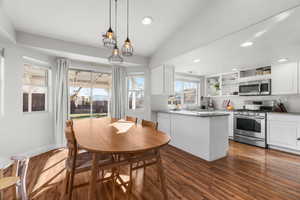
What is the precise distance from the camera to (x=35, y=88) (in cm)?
299

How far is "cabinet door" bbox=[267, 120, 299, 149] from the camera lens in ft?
9.57

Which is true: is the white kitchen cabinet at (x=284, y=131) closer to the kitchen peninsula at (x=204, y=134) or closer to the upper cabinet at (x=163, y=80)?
the kitchen peninsula at (x=204, y=134)

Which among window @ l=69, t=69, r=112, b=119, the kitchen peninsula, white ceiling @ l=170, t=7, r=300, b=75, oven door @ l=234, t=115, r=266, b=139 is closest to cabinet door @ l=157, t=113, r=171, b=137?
the kitchen peninsula

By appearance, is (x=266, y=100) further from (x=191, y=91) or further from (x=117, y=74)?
(x=117, y=74)

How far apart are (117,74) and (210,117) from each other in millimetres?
2663

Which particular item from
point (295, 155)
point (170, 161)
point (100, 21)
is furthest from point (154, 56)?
point (295, 155)

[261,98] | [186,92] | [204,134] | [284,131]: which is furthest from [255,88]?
[204,134]

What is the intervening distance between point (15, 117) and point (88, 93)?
1.54 metres

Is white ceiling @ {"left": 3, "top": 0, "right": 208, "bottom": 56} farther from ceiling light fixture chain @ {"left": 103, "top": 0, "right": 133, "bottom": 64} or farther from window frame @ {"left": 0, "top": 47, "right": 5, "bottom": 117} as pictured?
window frame @ {"left": 0, "top": 47, "right": 5, "bottom": 117}

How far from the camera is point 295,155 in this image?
2.89 meters

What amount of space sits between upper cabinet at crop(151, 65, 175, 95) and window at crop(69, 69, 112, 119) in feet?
4.59

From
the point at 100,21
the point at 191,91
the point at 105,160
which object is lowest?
the point at 105,160

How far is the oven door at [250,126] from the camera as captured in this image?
11.1ft

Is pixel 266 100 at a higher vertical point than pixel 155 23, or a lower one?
lower
